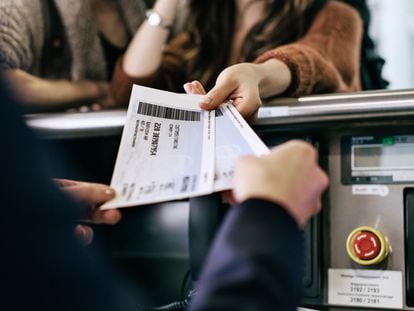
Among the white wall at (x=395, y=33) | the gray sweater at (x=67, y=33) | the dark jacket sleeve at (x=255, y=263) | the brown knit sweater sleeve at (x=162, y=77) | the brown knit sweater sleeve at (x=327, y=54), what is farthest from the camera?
the white wall at (x=395, y=33)

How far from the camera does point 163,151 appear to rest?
0.68 metres

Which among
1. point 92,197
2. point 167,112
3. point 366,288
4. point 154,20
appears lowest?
point 366,288

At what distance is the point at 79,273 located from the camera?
1.51 ft

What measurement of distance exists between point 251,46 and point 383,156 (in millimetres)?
552

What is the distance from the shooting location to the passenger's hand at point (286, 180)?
473 mm

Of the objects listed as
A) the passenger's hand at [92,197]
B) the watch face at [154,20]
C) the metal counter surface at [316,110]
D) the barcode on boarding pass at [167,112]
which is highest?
the watch face at [154,20]

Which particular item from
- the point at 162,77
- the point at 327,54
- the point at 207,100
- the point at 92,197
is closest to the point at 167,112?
the point at 207,100

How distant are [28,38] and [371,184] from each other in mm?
780

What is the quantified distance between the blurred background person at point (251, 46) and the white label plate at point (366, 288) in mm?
303

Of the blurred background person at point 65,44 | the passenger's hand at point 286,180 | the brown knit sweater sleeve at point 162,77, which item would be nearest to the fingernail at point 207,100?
the passenger's hand at point 286,180

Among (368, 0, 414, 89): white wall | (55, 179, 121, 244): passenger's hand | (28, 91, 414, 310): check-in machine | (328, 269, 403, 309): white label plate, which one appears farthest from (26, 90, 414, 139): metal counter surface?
(368, 0, 414, 89): white wall

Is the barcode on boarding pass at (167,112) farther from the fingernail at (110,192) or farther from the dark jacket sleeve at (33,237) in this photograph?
the dark jacket sleeve at (33,237)

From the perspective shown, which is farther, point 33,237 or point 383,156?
point 383,156

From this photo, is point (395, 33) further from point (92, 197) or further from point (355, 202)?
point (92, 197)
